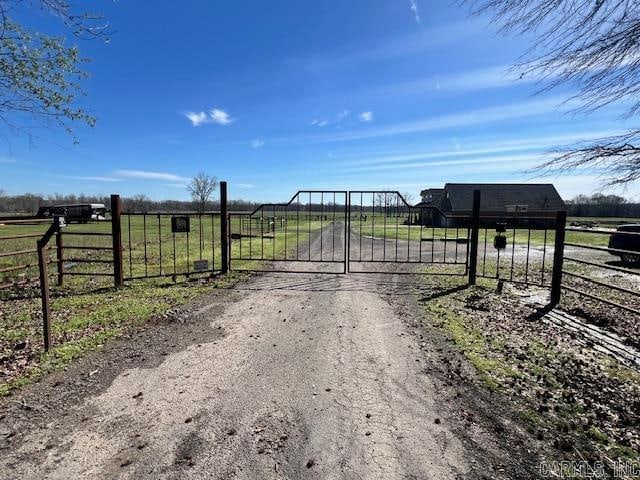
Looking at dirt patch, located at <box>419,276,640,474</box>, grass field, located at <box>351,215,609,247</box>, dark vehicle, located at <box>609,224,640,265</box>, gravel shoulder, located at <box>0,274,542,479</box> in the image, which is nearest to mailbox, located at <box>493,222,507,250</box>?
grass field, located at <box>351,215,609,247</box>

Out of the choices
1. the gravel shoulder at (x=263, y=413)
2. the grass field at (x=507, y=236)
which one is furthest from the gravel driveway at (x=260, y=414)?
the grass field at (x=507, y=236)

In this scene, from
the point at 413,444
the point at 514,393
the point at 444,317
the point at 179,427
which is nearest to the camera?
the point at 413,444

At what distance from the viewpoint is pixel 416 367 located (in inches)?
160

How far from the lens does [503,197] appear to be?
4447 centimetres

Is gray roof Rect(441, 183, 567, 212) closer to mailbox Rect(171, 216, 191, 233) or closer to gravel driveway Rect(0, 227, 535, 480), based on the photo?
mailbox Rect(171, 216, 191, 233)

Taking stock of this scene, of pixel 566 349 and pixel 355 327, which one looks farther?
pixel 355 327

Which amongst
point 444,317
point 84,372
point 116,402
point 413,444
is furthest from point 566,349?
point 84,372

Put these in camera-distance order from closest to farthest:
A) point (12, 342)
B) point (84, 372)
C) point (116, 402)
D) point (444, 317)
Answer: point (116, 402)
point (84, 372)
point (12, 342)
point (444, 317)

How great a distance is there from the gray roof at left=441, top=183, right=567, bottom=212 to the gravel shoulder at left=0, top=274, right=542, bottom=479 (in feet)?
137

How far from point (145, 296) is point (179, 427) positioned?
4.80 metres

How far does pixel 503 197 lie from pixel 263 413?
48136 millimetres

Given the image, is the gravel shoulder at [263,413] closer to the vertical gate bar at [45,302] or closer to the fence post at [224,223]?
the vertical gate bar at [45,302]

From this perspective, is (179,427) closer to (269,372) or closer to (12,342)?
(269,372)

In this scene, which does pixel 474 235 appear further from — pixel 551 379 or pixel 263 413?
Answer: pixel 263 413
